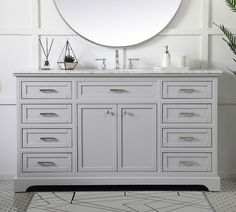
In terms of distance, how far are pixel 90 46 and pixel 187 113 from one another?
1.00 meters

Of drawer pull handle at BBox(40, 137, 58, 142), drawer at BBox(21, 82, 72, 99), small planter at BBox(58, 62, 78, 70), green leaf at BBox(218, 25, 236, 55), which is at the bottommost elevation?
drawer pull handle at BBox(40, 137, 58, 142)

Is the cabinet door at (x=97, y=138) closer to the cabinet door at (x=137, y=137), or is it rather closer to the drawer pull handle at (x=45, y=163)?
the cabinet door at (x=137, y=137)

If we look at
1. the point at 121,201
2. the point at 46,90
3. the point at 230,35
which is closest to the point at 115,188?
the point at 121,201

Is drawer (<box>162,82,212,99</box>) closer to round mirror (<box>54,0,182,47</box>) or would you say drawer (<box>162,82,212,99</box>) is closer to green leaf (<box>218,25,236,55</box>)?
green leaf (<box>218,25,236,55</box>)

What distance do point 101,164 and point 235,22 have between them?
1572 mm

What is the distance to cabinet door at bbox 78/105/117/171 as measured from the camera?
3.67 m

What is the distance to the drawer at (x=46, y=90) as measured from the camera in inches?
143

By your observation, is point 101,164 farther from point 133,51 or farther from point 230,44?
point 230,44

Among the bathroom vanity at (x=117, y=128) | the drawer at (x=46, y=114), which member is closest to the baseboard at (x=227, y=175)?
the bathroom vanity at (x=117, y=128)

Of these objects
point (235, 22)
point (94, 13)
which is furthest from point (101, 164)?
point (235, 22)

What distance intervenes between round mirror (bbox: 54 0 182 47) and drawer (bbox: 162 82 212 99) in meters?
0.59

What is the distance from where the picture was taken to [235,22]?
13.3 ft

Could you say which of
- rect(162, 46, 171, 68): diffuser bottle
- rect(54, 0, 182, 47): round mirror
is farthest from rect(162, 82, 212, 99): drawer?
rect(54, 0, 182, 47): round mirror

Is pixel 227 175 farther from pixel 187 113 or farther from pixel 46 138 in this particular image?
pixel 46 138
